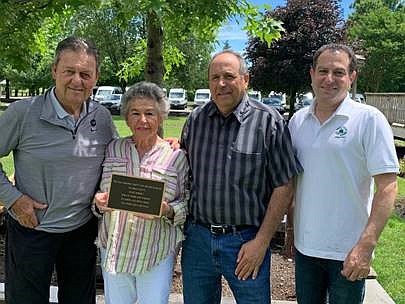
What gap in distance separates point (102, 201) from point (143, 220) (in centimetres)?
27

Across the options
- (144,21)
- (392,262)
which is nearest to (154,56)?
(144,21)

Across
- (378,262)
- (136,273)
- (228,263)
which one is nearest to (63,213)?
(136,273)

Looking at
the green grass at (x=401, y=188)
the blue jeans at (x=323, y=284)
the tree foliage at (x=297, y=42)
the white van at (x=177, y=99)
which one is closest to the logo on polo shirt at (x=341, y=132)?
the blue jeans at (x=323, y=284)

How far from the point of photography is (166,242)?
3111 millimetres

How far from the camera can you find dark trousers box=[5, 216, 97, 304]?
3154 mm

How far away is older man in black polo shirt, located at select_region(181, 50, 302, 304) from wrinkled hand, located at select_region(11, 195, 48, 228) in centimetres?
93

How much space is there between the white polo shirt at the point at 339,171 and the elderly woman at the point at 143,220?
74 centimetres

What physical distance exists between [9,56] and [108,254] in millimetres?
2320

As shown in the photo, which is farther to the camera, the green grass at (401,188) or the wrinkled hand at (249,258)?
the green grass at (401,188)

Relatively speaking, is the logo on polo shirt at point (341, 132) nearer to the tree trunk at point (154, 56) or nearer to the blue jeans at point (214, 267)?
the blue jeans at point (214, 267)

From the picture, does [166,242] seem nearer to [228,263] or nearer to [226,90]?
[228,263]

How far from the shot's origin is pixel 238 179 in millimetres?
2951

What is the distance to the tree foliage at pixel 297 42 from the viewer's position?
24.2 m

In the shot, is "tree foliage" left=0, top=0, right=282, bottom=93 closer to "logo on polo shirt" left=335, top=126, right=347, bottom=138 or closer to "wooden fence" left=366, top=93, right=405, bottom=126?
"logo on polo shirt" left=335, top=126, right=347, bottom=138
